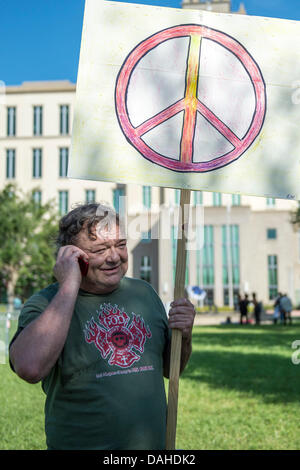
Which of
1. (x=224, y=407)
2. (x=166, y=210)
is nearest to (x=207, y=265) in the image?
(x=166, y=210)

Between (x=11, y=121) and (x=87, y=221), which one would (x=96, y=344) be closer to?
(x=87, y=221)

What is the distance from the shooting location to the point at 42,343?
1.77 meters

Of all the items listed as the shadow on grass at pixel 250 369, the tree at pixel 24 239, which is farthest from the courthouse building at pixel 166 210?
the shadow on grass at pixel 250 369

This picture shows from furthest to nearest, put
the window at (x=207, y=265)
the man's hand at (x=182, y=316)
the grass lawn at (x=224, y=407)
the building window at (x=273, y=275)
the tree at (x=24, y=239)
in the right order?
the building window at (x=273, y=275) < the window at (x=207, y=265) < the tree at (x=24, y=239) < the grass lawn at (x=224, y=407) < the man's hand at (x=182, y=316)

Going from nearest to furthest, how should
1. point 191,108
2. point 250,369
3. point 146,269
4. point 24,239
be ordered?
point 191,108 < point 250,369 < point 24,239 < point 146,269

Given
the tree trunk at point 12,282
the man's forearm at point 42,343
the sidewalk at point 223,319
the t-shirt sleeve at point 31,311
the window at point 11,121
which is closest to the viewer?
the man's forearm at point 42,343

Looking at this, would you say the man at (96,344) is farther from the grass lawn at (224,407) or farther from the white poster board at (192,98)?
the grass lawn at (224,407)

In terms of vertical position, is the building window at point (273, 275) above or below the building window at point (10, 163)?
below

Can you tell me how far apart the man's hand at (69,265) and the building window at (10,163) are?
6027 cm

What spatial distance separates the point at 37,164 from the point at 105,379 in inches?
2414

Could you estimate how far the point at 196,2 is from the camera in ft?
200

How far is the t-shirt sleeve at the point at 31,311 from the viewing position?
189cm
